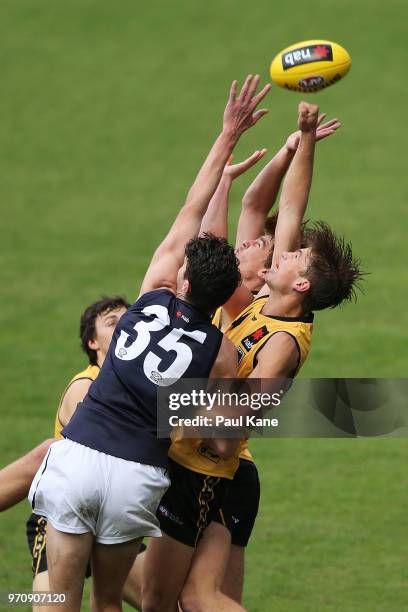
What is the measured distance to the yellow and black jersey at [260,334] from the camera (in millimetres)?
6586

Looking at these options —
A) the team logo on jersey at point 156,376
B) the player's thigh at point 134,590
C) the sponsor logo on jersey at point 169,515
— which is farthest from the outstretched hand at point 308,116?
the player's thigh at point 134,590

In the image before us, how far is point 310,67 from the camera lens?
7691 mm

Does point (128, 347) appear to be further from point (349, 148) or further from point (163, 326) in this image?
point (349, 148)

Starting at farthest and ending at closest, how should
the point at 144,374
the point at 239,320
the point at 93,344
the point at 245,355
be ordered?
the point at 93,344, the point at 239,320, the point at 245,355, the point at 144,374

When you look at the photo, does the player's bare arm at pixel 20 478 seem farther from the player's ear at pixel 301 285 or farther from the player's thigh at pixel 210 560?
the player's ear at pixel 301 285

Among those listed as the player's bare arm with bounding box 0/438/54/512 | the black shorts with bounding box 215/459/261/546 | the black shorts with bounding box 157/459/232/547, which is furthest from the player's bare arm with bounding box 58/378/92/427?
the black shorts with bounding box 215/459/261/546

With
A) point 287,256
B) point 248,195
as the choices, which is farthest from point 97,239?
point 287,256

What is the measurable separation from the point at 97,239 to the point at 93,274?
1.36 m

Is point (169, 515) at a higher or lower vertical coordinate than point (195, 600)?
higher

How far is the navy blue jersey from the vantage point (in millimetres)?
6145

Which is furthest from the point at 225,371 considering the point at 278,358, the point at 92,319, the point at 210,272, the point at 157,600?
the point at 92,319

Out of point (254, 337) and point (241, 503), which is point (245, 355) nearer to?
point (254, 337)

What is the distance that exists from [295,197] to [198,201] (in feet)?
2.18

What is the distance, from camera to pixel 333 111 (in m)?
22.2
